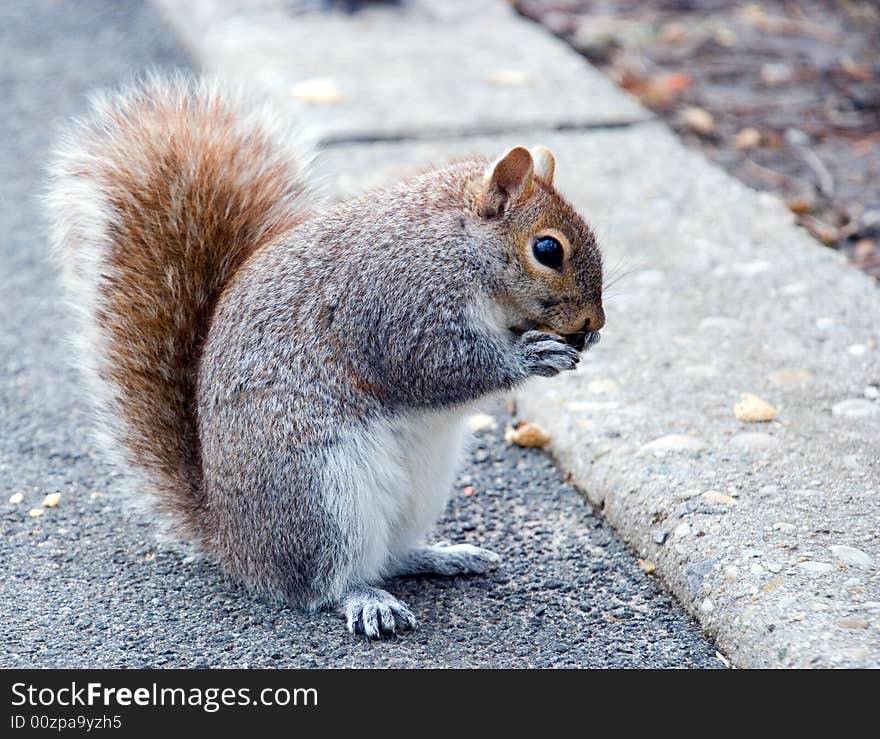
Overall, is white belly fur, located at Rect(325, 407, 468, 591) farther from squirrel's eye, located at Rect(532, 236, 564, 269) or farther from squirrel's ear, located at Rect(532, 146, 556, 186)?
squirrel's ear, located at Rect(532, 146, 556, 186)

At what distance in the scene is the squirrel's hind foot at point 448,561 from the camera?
251 centimetres

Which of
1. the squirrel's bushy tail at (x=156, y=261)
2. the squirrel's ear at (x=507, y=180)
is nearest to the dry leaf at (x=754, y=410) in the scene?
the squirrel's ear at (x=507, y=180)

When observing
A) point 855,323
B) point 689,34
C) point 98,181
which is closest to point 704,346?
point 855,323

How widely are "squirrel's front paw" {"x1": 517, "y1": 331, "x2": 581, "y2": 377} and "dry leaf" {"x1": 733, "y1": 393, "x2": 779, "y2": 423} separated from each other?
2.07ft

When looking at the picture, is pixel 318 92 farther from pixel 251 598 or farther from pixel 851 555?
pixel 851 555

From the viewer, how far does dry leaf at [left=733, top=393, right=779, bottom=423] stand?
2.79 m

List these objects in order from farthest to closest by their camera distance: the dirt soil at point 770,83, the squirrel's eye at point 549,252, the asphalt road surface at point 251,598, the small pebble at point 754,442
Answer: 1. the dirt soil at point 770,83
2. the small pebble at point 754,442
3. the squirrel's eye at point 549,252
4. the asphalt road surface at point 251,598

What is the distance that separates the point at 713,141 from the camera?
177 inches

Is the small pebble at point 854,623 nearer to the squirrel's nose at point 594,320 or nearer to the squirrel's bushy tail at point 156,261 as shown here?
the squirrel's nose at point 594,320

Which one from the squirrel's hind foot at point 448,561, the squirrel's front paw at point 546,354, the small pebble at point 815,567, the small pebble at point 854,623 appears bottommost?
the squirrel's hind foot at point 448,561

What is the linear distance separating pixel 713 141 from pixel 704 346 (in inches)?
62.6

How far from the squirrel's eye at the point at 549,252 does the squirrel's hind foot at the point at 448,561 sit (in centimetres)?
59

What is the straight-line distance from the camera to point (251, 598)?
2414 mm

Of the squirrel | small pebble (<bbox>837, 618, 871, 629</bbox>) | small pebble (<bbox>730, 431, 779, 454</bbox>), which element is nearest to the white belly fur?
the squirrel
